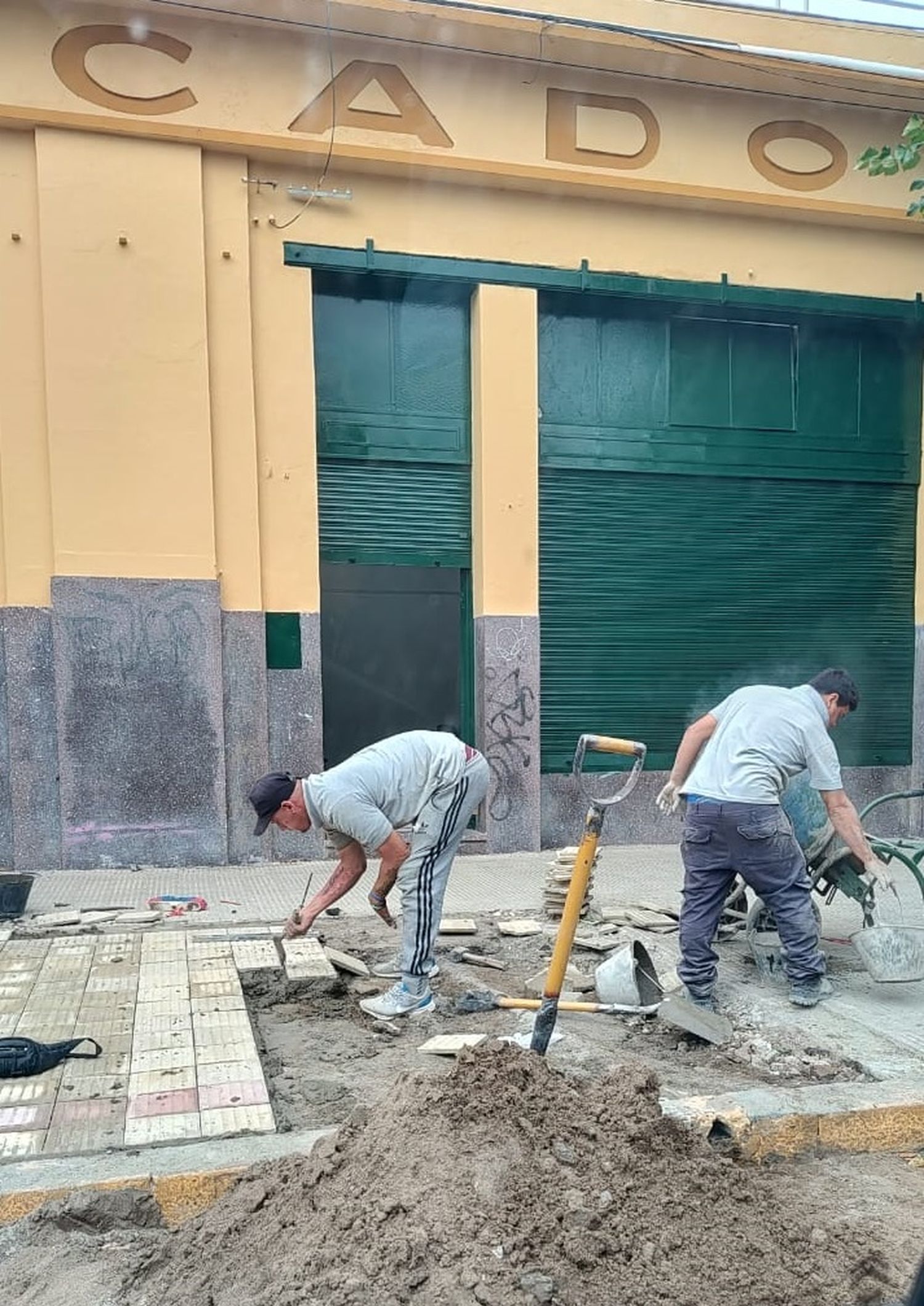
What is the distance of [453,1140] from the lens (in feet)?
7.81

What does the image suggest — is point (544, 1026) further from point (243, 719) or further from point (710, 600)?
point (710, 600)

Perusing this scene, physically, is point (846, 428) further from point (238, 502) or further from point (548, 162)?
point (238, 502)

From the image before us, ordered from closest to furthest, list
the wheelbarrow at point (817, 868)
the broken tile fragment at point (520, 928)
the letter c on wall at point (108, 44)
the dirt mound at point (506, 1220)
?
1. the dirt mound at point (506, 1220)
2. the wheelbarrow at point (817, 868)
3. the broken tile fragment at point (520, 928)
4. the letter c on wall at point (108, 44)

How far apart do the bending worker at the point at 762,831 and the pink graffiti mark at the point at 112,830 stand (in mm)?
4641

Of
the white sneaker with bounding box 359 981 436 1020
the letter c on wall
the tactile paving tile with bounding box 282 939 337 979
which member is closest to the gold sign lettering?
the letter c on wall

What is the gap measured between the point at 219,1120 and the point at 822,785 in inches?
113

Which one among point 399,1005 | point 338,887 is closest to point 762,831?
point 399,1005

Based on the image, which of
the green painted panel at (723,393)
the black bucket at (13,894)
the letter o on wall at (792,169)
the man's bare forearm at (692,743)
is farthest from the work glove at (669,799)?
the letter o on wall at (792,169)

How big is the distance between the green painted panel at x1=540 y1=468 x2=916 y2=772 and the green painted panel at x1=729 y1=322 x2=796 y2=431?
67cm

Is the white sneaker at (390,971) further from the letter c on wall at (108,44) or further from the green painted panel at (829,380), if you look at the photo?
the green painted panel at (829,380)

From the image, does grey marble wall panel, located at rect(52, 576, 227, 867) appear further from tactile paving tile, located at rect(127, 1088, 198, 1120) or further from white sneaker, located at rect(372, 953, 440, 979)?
tactile paving tile, located at rect(127, 1088, 198, 1120)

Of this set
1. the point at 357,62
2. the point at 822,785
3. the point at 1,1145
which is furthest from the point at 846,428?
the point at 1,1145

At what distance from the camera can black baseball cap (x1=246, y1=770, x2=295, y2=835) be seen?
382 centimetres

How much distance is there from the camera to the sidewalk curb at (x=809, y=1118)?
2.90 metres
